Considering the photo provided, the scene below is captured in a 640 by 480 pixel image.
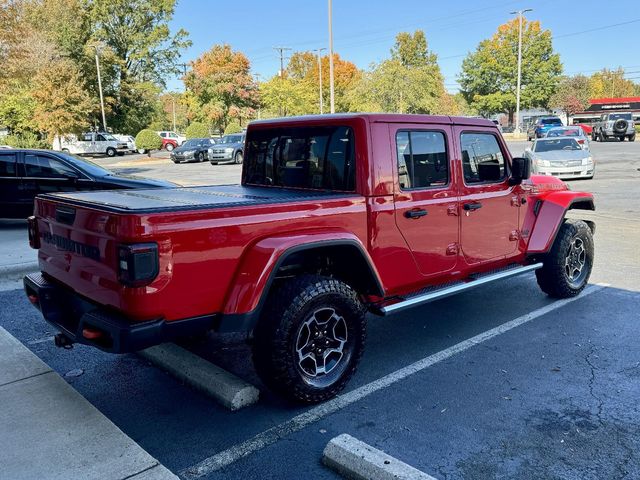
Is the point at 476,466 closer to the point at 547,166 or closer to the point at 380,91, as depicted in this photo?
the point at 547,166

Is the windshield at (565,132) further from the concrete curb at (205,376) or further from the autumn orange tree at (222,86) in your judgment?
the autumn orange tree at (222,86)

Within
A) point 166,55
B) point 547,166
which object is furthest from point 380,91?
point 547,166

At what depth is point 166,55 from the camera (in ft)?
170

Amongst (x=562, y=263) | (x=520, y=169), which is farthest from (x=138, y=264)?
(x=562, y=263)

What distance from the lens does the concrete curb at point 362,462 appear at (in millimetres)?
2736

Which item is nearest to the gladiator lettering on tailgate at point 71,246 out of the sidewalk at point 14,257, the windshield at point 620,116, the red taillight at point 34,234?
the red taillight at point 34,234

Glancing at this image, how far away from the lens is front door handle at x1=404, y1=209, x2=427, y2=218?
13.6 ft

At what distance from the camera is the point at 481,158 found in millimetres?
4941

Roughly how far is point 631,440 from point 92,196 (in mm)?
3707

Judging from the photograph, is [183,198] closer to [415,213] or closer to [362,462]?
[415,213]

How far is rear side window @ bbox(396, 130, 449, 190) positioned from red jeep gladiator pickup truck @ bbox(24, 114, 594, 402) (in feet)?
0.04

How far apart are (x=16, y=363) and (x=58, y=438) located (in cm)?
138

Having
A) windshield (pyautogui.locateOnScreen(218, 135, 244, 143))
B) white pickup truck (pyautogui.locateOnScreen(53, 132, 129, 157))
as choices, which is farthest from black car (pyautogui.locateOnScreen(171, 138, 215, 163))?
white pickup truck (pyautogui.locateOnScreen(53, 132, 129, 157))

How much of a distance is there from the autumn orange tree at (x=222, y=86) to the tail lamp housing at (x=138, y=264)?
1901 inches
